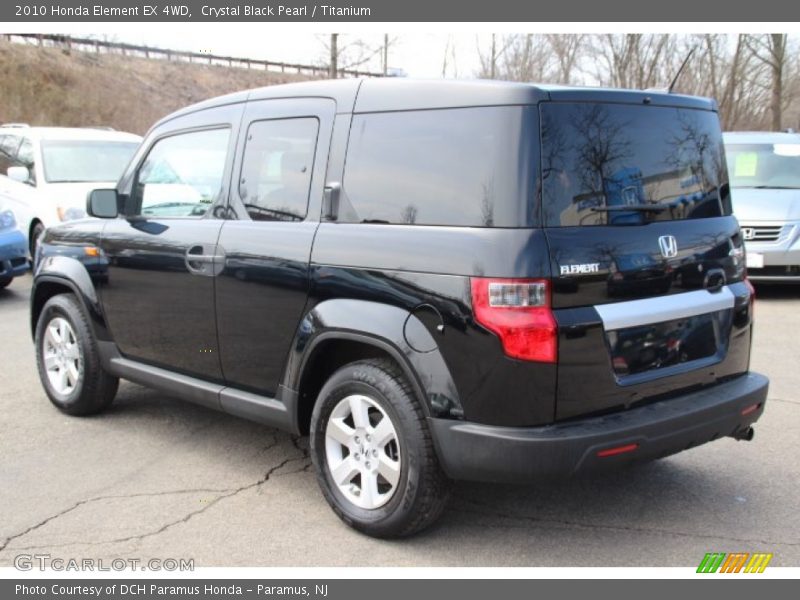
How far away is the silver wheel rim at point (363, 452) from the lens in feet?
11.1

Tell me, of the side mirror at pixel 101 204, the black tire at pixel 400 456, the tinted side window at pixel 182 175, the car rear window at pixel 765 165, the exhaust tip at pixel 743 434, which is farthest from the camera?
the car rear window at pixel 765 165

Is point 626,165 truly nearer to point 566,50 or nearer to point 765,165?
point 765,165

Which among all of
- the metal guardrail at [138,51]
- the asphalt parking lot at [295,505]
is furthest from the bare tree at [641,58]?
the asphalt parking lot at [295,505]

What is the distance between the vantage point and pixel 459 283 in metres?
3.05

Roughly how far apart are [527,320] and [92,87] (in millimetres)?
39282

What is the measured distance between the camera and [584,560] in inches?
130

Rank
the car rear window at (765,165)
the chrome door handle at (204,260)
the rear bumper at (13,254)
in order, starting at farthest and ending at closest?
the car rear window at (765,165) → the rear bumper at (13,254) → the chrome door handle at (204,260)

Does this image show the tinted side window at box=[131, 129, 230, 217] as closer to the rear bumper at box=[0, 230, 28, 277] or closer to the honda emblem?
the honda emblem

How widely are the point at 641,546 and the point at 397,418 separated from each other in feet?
4.00

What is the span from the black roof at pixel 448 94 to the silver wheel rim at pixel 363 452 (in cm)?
132

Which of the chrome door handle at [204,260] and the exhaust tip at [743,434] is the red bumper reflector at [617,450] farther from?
the chrome door handle at [204,260]

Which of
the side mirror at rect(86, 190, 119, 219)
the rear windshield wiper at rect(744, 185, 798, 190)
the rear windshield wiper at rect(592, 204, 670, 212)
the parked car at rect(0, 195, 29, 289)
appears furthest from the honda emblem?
the parked car at rect(0, 195, 29, 289)

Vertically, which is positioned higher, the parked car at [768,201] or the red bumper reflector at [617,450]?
the parked car at [768,201]
